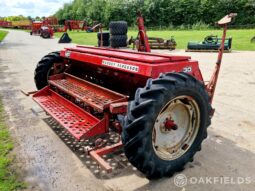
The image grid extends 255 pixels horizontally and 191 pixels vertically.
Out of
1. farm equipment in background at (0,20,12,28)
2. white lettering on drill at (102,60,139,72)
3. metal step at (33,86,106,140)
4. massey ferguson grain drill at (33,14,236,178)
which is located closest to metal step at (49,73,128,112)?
massey ferguson grain drill at (33,14,236,178)

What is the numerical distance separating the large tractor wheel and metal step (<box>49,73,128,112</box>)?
2.15 ft

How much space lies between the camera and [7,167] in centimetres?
311

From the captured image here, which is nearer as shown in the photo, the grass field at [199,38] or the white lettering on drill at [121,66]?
the white lettering on drill at [121,66]

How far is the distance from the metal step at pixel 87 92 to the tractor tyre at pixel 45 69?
0.24m

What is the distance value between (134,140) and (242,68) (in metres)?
7.38

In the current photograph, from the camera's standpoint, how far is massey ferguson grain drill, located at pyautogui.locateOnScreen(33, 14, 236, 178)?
2.49 metres

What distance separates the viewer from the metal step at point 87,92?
340 cm

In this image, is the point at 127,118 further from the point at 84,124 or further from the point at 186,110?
the point at 84,124

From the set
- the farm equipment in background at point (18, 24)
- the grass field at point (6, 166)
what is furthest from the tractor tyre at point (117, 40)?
the farm equipment in background at point (18, 24)

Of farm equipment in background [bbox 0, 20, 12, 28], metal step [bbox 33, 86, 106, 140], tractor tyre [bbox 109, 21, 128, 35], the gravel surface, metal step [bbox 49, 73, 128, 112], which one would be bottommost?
the gravel surface

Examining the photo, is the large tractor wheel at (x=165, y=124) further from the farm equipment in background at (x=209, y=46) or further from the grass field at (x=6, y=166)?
the farm equipment in background at (x=209, y=46)

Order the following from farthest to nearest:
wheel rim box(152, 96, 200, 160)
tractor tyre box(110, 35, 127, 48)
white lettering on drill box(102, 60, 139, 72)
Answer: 1. tractor tyre box(110, 35, 127, 48)
2. white lettering on drill box(102, 60, 139, 72)
3. wheel rim box(152, 96, 200, 160)

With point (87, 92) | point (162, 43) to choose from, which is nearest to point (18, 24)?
point (162, 43)

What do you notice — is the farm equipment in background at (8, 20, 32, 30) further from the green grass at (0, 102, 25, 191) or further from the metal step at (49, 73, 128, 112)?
the green grass at (0, 102, 25, 191)
